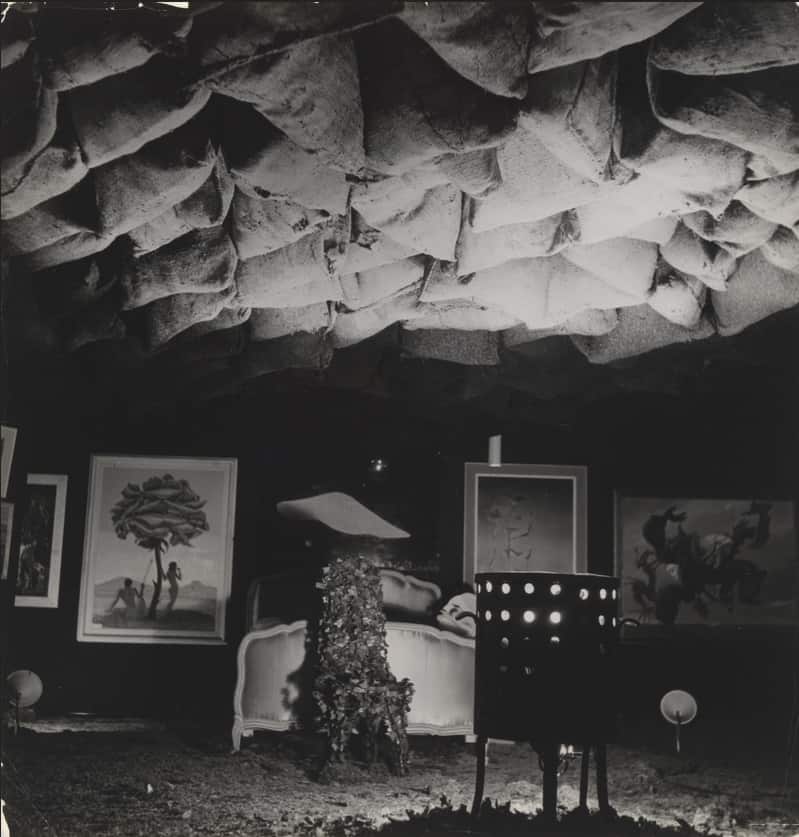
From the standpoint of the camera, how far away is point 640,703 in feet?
19.7

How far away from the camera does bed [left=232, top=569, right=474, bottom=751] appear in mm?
4988

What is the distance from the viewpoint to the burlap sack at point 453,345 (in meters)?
4.32

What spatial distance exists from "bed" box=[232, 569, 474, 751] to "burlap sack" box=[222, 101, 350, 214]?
10.6ft

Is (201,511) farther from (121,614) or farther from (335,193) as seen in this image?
(335,193)

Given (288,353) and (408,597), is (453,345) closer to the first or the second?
(288,353)

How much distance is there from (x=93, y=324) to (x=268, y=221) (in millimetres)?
1074

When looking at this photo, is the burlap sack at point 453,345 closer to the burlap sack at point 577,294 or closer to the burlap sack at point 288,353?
the burlap sack at point 288,353

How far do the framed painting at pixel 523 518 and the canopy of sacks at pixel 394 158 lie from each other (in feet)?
8.56

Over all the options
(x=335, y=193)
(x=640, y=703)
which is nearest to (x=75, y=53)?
(x=335, y=193)

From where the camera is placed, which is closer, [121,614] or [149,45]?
[149,45]

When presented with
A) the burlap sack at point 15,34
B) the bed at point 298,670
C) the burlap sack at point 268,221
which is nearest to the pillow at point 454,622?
the bed at point 298,670

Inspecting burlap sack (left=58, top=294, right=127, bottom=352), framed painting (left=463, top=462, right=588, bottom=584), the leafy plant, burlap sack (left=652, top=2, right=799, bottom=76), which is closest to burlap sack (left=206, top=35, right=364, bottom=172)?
burlap sack (left=652, top=2, right=799, bottom=76)

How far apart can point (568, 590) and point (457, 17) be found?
208 cm

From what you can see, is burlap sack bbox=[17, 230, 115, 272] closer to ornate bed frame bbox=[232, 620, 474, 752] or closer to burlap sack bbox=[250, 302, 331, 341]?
burlap sack bbox=[250, 302, 331, 341]
